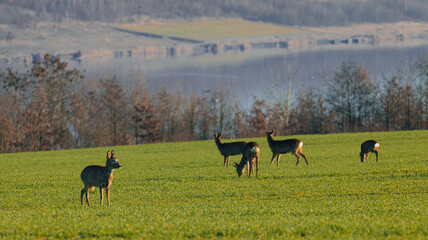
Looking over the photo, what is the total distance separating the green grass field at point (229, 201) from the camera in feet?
44.4

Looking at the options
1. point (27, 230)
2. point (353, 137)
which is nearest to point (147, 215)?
point (27, 230)

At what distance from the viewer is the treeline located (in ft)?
263

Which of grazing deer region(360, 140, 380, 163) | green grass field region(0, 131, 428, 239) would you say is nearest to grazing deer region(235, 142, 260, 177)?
green grass field region(0, 131, 428, 239)

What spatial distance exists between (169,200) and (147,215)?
6.05 m

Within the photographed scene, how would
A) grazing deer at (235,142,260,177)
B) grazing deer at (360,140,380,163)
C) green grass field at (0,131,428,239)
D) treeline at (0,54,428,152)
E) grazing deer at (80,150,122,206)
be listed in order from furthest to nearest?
treeline at (0,54,428,152) → grazing deer at (360,140,380,163) → grazing deer at (235,142,260,177) → grazing deer at (80,150,122,206) → green grass field at (0,131,428,239)

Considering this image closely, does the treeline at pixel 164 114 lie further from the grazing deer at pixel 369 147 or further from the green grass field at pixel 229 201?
the grazing deer at pixel 369 147

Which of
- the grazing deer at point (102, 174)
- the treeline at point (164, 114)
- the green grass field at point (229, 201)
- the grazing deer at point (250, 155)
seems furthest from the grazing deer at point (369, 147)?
the treeline at point (164, 114)

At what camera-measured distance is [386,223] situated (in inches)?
535

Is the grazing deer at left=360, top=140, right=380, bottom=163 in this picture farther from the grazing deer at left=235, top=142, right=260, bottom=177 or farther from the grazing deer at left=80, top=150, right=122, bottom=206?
the grazing deer at left=80, top=150, right=122, bottom=206

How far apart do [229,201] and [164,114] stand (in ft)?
236

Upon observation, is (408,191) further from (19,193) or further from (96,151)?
(96,151)

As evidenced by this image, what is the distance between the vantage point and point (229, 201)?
68.2ft

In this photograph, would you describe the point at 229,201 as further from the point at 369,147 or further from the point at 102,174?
the point at 369,147

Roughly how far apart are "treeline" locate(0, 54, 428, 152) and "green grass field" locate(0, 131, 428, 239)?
39824 millimetres
